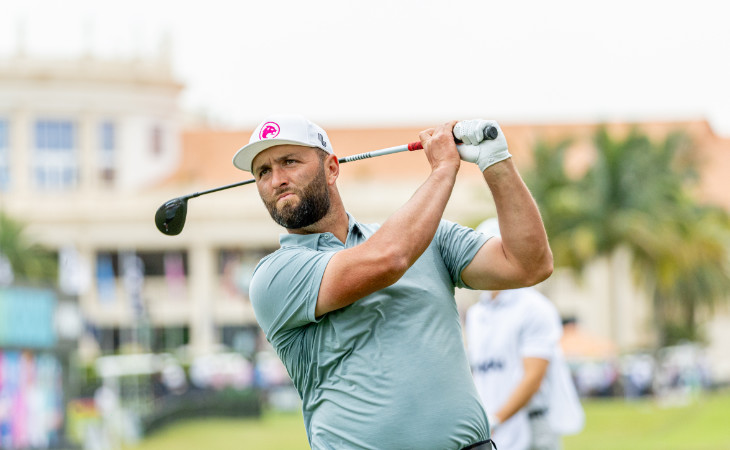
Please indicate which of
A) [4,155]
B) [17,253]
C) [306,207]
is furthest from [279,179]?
[4,155]

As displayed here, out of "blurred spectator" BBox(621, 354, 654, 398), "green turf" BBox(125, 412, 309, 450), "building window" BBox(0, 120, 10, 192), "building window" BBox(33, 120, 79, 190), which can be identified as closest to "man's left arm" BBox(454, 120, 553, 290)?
"green turf" BBox(125, 412, 309, 450)

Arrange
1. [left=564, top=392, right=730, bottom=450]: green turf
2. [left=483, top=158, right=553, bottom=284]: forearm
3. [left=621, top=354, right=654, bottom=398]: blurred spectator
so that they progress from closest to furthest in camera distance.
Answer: [left=483, top=158, right=553, bottom=284]: forearm < [left=564, top=392, right=730, bottom=450]: green turf < [left=621, top=354, right=654, bottom=398]: blurred spectator

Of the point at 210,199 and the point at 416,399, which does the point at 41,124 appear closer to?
the point at 210,199

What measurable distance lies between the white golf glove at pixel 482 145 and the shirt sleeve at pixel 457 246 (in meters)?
0.37

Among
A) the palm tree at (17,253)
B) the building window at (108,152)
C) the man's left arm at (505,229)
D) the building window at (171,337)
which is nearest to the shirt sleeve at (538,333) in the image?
the man's left arm at (505,229)

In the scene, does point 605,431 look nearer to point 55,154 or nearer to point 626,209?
point 626,209

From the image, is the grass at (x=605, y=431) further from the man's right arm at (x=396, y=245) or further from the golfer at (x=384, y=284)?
the man's right arm at (x=396, y=245)

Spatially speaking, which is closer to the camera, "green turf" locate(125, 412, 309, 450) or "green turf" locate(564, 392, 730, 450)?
"green turf" locate(564, 392, 730, 450)

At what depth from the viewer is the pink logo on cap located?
403 cm

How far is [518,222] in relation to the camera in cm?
393

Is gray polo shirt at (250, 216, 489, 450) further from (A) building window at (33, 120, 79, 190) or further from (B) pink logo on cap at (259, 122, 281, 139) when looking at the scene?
(A) building window at (33, 120, 79, 190)

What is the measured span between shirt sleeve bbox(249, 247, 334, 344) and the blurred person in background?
2.78 meters

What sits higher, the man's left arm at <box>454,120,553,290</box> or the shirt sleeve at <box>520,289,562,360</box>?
the man's left arm at <box>454,120,553,290</box>

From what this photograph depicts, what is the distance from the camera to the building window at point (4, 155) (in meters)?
76.0
